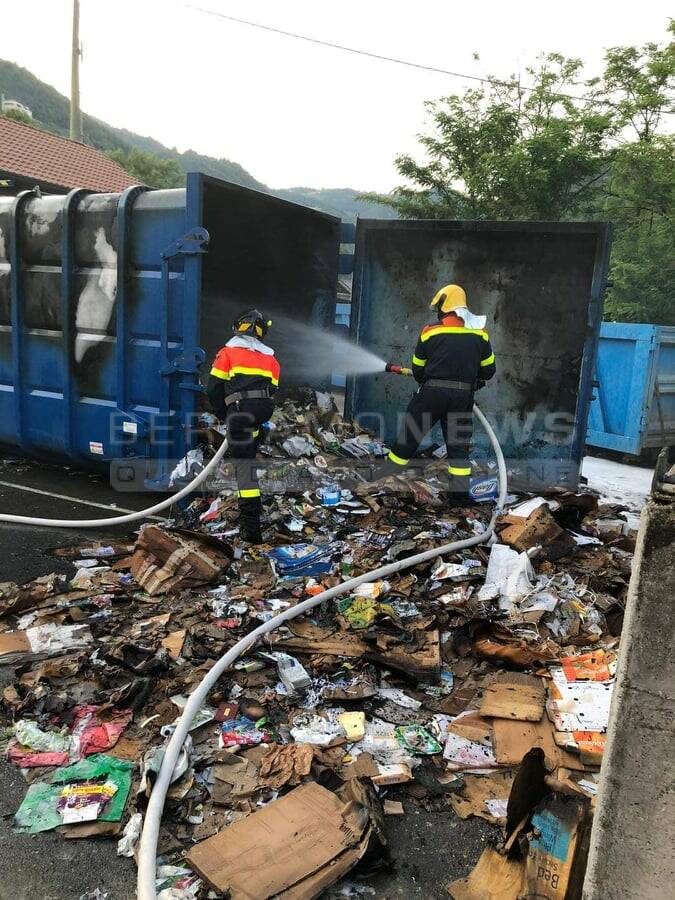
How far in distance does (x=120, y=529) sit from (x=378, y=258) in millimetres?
3187

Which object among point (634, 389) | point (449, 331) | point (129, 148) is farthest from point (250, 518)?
point (129, 148)

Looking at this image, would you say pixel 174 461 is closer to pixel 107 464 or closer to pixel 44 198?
pixel 107 464

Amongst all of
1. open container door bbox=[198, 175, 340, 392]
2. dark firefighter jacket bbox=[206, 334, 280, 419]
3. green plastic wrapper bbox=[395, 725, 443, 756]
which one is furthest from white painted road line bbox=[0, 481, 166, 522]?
green plastic wrapper bbox=[395, 725, 443, 756]

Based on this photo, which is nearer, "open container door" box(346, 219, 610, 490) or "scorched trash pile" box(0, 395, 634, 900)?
"scorched trash pile" box(0, 395, 634, 900)

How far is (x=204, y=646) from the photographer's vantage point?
306 centimetres

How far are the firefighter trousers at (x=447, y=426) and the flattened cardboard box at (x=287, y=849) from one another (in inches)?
119

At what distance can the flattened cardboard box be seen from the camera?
1837 mm

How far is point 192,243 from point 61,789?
318 cm

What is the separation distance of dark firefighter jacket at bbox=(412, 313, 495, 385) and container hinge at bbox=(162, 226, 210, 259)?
5.51ft

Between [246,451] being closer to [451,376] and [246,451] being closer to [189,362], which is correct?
[189,362]

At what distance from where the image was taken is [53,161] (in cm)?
1825

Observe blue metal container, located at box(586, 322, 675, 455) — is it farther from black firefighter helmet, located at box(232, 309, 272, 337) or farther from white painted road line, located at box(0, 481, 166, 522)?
white painted road line, located at box(0, 481, 166, 522)

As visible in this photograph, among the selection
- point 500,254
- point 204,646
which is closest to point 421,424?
point 500,254

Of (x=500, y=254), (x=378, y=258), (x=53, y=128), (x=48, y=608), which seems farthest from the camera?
(x=53, y=128)
